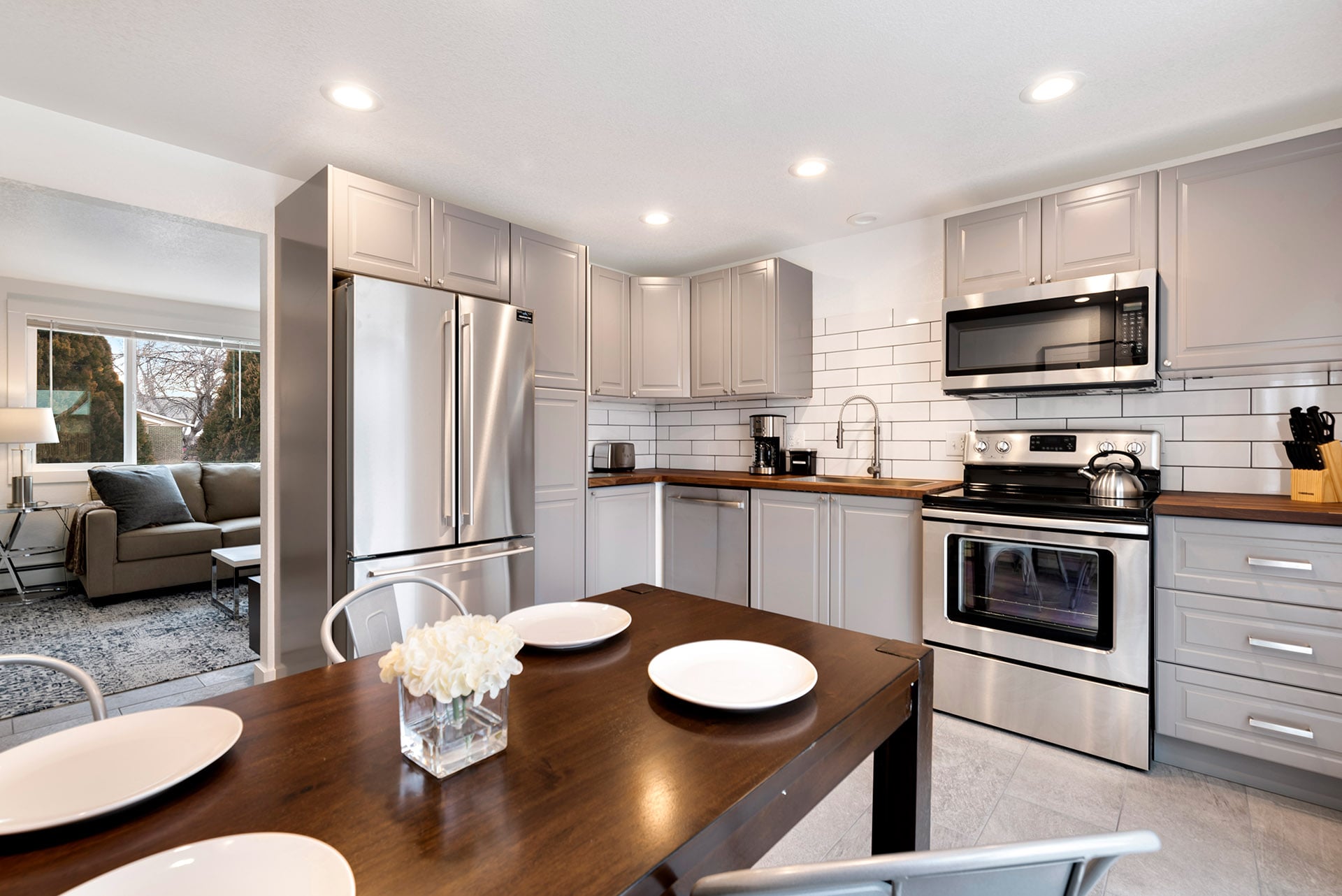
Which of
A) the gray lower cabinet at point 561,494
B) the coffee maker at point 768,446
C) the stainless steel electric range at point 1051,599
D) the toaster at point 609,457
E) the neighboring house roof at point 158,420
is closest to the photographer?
the stainless steel electric range at point 1051,599

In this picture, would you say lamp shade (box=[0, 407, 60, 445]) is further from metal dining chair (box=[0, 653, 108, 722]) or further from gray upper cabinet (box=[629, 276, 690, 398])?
metal dining chair (box=[0, 653, 108, 722])

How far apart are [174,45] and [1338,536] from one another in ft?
13.0

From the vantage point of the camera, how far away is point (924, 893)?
58cm

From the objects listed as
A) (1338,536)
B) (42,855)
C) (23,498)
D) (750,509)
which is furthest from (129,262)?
(1338,536)

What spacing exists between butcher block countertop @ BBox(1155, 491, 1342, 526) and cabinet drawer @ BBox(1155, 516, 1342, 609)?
0.09ft

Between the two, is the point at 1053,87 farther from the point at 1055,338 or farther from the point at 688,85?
the point at 688,85

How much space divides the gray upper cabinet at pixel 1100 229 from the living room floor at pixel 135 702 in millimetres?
4074

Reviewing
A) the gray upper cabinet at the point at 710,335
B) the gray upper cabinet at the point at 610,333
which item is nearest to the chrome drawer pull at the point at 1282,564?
the gray upper cabinet at the point at 710,335

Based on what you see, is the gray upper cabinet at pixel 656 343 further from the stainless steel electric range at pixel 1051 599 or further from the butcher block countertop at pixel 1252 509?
the butcher block countertop at pixel 1252 509

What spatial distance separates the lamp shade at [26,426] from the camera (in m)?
4.39

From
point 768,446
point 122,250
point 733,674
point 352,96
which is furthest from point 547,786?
point 122,250

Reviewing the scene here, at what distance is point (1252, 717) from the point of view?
6.72 feet

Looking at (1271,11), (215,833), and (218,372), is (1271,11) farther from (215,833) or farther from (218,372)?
(218,372)

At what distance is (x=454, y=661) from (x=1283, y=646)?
262 cm
